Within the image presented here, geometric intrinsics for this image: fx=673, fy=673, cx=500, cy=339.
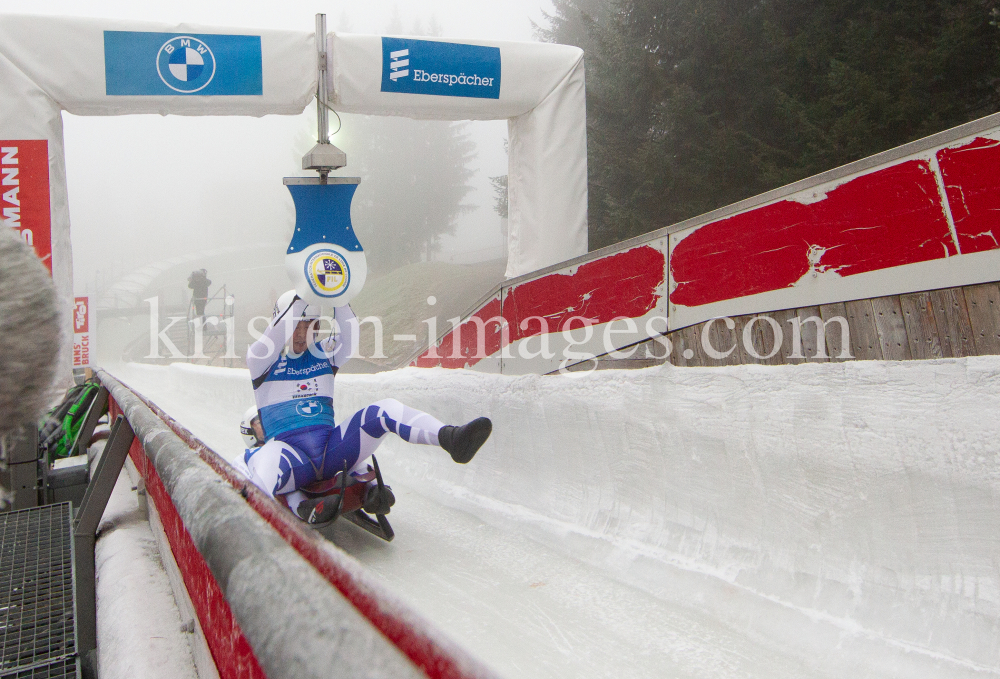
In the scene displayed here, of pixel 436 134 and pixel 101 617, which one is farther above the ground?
pixel 436 134

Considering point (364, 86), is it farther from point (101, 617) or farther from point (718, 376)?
point (101, 617)

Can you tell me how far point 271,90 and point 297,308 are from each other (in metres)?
2.10

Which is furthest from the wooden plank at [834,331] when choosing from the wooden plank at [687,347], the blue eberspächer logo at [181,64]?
the blue eberspächer logo at [181,64]

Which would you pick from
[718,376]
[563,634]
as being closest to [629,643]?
[563,634]

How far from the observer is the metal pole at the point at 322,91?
418 cm

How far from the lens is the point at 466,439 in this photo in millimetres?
2488

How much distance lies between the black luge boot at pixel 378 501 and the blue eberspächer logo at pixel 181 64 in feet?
9.20

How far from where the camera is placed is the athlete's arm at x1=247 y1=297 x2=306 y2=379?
2.82 metres

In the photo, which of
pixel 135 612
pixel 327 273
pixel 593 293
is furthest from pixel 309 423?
pixel 593 293

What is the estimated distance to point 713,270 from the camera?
286 cm

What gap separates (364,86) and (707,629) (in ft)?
12.5

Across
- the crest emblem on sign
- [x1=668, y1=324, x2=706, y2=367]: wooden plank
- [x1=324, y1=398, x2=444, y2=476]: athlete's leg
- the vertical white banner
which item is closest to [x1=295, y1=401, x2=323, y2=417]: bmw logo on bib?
[x1=324, y1=398, x2=444, y2=476]: athlete's leg

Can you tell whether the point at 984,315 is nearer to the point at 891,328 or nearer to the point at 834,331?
the point at 891,328

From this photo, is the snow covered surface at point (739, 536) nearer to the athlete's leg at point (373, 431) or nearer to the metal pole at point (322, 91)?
the athlete's leg at point (373, 431)
